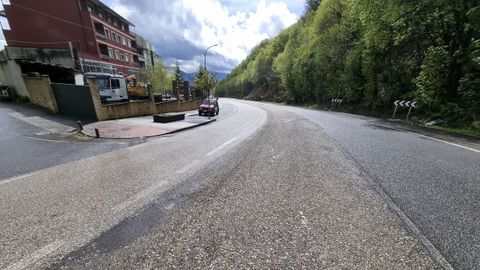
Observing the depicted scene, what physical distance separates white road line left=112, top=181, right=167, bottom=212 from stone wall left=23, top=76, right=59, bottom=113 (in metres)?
17.6

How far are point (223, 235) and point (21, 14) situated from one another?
39949 mm

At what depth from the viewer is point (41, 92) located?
17438 millimetres

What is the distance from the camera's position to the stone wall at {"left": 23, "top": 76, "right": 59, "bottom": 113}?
16.6 metres

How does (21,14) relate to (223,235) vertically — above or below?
above

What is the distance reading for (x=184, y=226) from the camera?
10.3 feet

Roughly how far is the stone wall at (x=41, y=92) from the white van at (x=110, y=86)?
12.4 ft

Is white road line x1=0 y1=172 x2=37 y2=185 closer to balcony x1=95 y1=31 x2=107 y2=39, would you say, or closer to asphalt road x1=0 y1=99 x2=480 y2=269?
asphalt road x1=0 y1=99 x2=480 y2=269

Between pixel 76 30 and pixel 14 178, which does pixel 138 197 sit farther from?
pixel 76 30

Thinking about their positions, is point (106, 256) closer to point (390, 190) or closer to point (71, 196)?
point (71, 196)

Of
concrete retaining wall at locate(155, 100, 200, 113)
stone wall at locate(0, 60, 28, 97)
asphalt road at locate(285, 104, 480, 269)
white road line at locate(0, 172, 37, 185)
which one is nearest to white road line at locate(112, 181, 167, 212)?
white road line at locate(0, 172, 37, 185)

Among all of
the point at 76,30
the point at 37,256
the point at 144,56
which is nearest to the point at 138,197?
the point at 37,256

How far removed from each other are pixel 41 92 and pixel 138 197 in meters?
19.8

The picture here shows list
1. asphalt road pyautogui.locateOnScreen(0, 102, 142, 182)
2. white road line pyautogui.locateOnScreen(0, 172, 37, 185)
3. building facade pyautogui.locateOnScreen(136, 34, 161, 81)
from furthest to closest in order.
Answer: building facade pyautogui.locateOnScreen(136, 34, 161, 81) → asphalt road pyautogui.locateOnScreen(0, 102, 142, 182) → white road line pyautogui.locateOnScreen(0, 172, 37, 185)

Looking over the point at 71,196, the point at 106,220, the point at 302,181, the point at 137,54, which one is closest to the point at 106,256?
the point at 106,220
